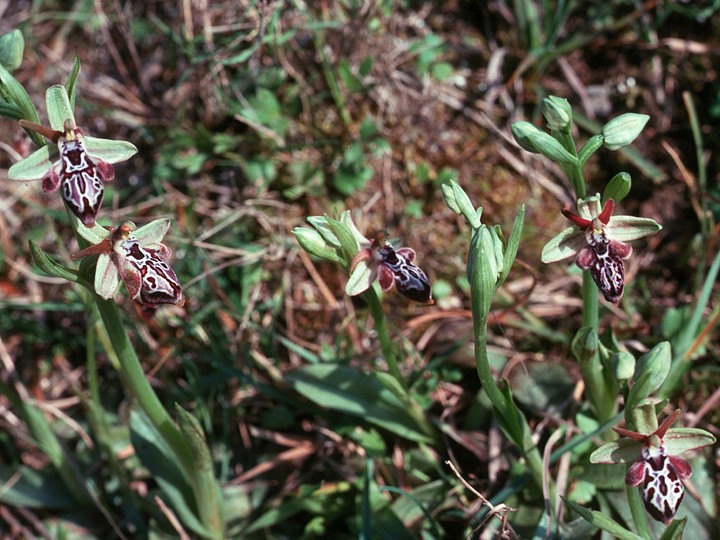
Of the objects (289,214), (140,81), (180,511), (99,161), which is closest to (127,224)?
(99,161)

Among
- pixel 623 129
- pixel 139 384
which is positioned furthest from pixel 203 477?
pixel 623 129

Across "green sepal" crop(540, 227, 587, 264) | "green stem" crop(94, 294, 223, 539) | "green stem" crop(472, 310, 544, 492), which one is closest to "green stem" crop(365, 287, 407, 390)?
"green stem" crop(472, 310, 544, 492)

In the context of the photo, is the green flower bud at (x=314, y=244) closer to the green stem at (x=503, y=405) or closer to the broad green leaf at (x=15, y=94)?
the green stem at (x=503, y=405)

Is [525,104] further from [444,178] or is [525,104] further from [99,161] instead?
[99,161]

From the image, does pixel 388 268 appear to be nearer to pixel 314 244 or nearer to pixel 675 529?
pixel 314 244

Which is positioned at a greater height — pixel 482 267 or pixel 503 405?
pixel 482 267

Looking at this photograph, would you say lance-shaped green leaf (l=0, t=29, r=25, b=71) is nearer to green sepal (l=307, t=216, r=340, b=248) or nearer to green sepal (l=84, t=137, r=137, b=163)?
green sepal (l=84, t=137, r=137, b=163)

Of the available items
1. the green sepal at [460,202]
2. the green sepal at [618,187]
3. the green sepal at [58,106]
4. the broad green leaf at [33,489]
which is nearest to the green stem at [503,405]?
the green sepal at [460,202]
